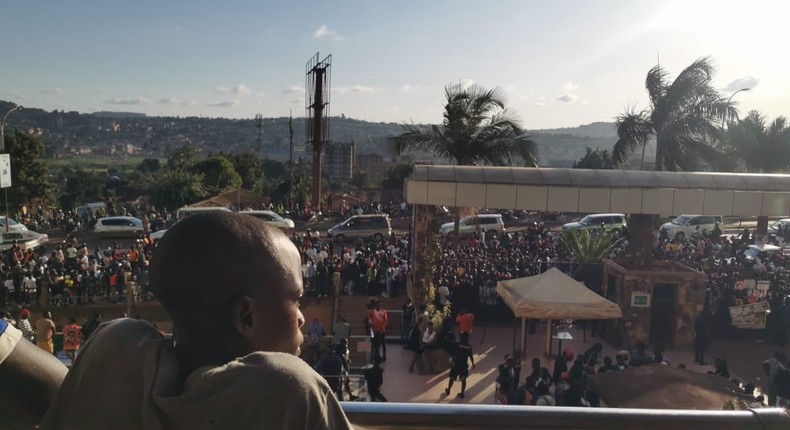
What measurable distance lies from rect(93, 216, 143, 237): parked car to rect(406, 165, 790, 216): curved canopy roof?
773 inches

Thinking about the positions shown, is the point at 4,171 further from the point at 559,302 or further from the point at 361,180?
the point at 361,180

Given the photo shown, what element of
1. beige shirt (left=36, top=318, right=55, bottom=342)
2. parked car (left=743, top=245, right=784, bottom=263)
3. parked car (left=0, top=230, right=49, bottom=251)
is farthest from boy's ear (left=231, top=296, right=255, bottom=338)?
parked car (left=0, top=230, right=49, bottom=251)

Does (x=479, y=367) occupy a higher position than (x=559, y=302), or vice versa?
(x=559, y=302)

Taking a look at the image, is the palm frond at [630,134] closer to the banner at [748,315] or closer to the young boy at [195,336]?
the banner at [748,315]

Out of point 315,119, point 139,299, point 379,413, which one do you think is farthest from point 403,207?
point 379,413

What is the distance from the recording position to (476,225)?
88.1ft

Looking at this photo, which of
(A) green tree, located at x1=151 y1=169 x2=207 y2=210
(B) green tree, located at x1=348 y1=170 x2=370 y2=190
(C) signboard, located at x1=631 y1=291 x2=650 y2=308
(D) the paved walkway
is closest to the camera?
(D) the paved walkway

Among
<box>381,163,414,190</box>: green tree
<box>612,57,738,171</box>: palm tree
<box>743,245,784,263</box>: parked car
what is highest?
<box>612,57,738,171</box>: palm tree

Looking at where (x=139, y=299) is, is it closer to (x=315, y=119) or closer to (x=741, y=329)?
(x=741, y=329)

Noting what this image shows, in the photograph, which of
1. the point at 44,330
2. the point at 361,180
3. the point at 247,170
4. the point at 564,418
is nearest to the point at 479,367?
the point at 44,330

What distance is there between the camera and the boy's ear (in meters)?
1.08

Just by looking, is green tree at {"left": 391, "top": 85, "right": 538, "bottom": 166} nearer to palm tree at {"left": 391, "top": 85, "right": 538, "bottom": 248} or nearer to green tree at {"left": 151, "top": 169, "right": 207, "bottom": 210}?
palm tree at {"left": 391, "top": 85, "right": 538, "bottom": 248}

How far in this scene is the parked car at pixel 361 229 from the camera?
27.3m

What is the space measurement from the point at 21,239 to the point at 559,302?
23159mm
